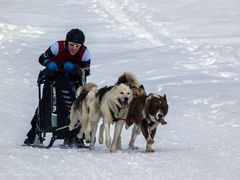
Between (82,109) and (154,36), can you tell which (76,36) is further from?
(154,36)

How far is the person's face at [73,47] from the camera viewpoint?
28.9ft

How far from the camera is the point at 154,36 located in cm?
2106

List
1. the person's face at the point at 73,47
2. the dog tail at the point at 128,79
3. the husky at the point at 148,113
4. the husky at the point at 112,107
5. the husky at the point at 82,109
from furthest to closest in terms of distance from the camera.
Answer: the person's face at the point at 73,47, the dog tail at the point at 128,79, the husky at the point at 82,109, the husky at the point at 112,107, the husky at the point at 148,113

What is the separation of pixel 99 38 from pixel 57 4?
671 cm

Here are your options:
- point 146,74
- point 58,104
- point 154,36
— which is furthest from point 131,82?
point 154,36

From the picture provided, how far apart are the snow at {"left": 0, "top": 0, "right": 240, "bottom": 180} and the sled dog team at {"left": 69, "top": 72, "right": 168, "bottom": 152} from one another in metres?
0.24

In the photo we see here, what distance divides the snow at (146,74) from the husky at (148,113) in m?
0.25

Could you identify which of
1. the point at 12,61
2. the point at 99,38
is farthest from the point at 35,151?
the point at 99,38

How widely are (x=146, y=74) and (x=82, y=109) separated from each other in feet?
25.0

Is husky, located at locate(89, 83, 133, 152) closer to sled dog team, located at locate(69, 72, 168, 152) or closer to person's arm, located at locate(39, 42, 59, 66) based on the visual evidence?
sled dog team, located at locate(69, 72, 168, 152)

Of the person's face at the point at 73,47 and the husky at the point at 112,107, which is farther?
the person's face at the point at 73,47

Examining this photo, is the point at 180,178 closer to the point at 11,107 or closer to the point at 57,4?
the point at 11,107

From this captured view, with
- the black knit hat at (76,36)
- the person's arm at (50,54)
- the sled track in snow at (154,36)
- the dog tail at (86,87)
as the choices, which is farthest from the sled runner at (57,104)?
the sled track in snow at (154,36)

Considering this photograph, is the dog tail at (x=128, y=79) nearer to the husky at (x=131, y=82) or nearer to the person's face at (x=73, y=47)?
the husky at (x=131, y=82)
